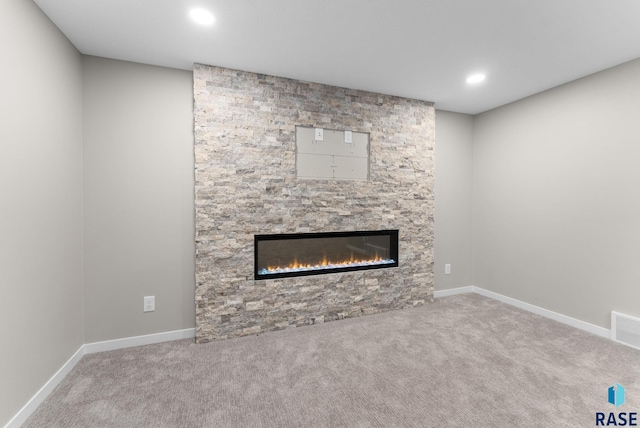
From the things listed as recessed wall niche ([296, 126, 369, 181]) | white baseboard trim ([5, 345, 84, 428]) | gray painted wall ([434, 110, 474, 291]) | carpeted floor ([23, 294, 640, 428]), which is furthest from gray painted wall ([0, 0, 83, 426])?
gray painted wall ([434, 110, 474, 291])

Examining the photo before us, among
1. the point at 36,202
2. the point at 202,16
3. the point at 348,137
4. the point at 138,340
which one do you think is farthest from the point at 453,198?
the point at 36,202

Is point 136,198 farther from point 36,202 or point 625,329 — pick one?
point 625,329

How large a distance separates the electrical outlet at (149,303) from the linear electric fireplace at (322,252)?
0.94m

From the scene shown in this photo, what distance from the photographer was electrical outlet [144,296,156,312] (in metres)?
2.67

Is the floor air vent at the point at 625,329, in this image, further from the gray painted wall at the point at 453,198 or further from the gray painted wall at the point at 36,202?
the gray painted wall at the point at 36,202

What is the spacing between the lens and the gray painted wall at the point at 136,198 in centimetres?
253

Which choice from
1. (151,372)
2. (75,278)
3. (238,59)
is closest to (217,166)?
(238,59)

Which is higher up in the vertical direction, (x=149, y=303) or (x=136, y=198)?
(x=136, y=198)

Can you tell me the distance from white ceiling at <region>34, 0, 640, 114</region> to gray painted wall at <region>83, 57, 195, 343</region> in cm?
28

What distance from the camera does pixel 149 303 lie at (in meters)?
2.68

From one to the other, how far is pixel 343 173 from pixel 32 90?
101 inches

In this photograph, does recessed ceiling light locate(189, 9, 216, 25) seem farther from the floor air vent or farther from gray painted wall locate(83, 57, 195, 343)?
the floor air vent

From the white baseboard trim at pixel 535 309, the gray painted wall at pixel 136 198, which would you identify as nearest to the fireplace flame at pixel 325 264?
the gray painted wall at pixel 136 198

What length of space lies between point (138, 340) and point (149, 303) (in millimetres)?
336
